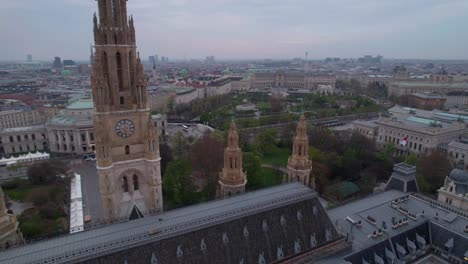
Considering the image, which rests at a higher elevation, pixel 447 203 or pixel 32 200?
pixel 447 203

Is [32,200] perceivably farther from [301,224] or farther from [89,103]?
[89,103]

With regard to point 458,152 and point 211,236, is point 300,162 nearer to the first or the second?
point 211,236

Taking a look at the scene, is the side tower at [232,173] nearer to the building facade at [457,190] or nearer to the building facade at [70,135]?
the building facade at [457,190]

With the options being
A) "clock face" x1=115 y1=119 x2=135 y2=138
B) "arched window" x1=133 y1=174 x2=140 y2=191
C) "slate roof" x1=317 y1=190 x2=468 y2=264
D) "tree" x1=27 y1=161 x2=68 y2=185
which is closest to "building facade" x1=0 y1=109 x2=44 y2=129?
"tree" x1=27 y1=161 x2=68 y2=185

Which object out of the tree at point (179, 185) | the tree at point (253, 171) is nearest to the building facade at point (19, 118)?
the tree at point (179, 185)

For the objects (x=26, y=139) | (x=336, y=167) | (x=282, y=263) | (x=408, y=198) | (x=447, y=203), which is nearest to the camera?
(x=282, y=263)

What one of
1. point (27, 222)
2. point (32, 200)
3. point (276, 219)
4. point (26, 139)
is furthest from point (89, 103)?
point (276, 219)

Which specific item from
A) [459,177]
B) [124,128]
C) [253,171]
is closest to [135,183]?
[124,128]
